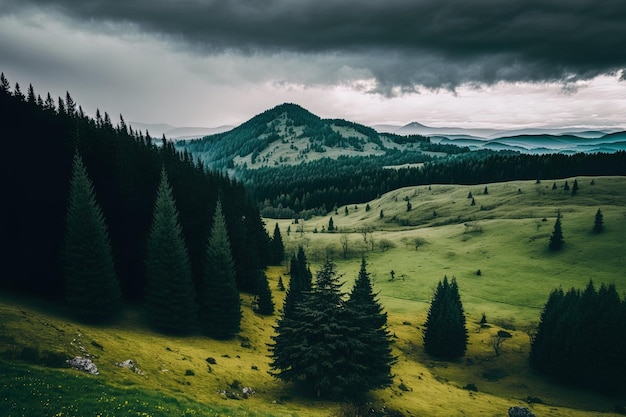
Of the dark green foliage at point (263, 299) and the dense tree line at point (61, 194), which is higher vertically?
the dense tree line at point (61, 194)

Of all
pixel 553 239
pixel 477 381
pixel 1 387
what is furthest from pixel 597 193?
pixel 1 387

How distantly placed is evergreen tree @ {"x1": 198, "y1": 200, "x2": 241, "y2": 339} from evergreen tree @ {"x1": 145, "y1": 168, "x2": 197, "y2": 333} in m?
4.76

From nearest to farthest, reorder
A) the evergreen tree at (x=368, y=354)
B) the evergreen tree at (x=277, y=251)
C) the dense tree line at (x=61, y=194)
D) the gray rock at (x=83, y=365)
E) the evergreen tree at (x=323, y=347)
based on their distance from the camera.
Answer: the gray rock at (x=83, y=365) < the evergreen tree at (x=323, y=347) < the evergreen tree at (x=368, y=354) < the dense tree line at (x=61, y=194) < the evergreen tree at (x=277, y=251)

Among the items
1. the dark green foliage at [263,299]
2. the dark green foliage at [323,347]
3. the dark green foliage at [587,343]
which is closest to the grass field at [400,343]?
the dark green foliage at [323,347]

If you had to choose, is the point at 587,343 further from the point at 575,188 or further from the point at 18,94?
the point at 575,188

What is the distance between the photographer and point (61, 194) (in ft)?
149

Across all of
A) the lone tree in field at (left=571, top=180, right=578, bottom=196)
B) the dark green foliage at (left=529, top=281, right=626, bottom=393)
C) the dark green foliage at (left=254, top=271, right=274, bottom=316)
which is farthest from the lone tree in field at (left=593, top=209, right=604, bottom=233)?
the dark green foliage at (left=254, top=271, right=274, bottom=316)

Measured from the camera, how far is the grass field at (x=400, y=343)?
23661mm

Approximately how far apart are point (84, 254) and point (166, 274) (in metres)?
10.8

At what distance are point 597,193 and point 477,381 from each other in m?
183

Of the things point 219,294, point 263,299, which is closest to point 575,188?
point 263,299

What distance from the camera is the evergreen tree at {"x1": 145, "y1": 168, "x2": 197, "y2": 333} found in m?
48.2

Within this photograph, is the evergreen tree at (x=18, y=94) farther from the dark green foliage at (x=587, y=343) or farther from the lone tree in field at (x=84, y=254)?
the dark green foliage at (x=587, y=343)

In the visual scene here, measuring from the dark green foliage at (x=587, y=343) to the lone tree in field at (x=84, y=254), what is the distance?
3192 inches
